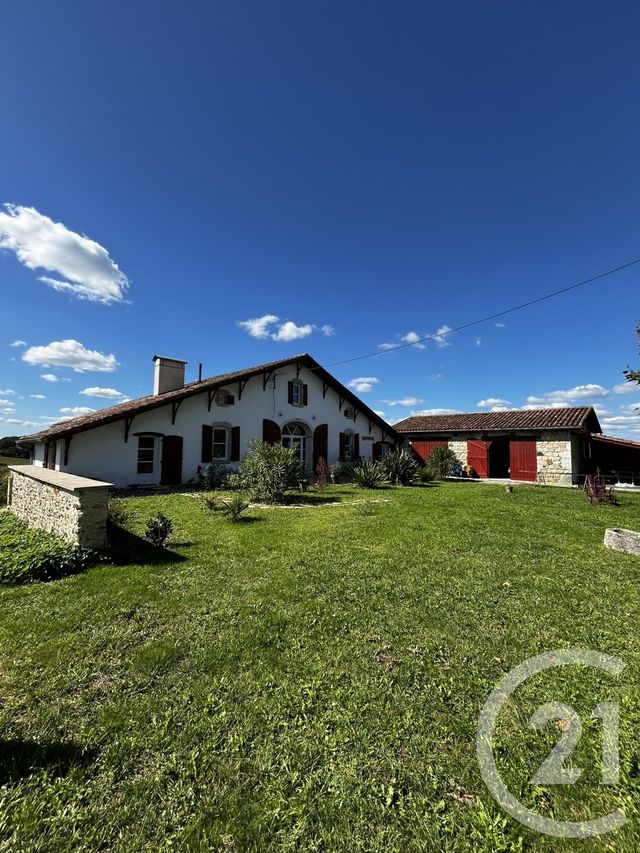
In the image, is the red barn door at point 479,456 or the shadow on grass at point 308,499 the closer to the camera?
the shadow on grass at point 308,499

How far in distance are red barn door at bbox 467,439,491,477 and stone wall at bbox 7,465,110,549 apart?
1981cm

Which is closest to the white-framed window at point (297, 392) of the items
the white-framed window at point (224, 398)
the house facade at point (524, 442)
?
the white-framed window at point (224, 398)

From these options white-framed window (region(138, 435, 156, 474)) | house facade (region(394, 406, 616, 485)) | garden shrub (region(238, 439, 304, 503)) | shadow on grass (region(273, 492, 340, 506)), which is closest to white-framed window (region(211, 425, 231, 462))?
white-framed window (region(138, 435, 156, 474))

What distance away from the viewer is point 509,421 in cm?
2055

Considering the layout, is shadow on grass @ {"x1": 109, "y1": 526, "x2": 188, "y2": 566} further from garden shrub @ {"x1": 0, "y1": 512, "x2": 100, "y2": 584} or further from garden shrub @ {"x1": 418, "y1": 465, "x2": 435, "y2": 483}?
garden shrub @ {"x1": 418, "y1": 465, "x2": 435, "y2": 483}

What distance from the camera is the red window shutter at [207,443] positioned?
49.6 ft

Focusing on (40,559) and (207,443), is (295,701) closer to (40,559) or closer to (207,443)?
(40,559)

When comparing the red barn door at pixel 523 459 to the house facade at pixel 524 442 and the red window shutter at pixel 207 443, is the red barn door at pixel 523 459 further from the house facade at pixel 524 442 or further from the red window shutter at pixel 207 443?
the red window shutter at pixel 207 443

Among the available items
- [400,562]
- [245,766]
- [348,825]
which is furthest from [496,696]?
[400,562]

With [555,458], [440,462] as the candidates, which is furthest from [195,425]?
[555,458]

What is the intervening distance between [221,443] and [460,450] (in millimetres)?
14061

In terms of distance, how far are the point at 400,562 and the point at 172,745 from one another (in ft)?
12.8

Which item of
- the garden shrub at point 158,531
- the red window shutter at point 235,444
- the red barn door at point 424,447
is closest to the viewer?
the garden shrub at point 158,531

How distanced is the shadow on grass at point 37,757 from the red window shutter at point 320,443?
16.8 metres
